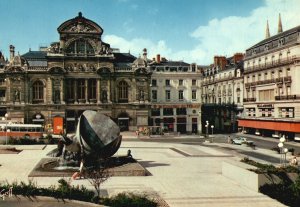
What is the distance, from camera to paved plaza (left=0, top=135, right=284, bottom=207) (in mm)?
25203

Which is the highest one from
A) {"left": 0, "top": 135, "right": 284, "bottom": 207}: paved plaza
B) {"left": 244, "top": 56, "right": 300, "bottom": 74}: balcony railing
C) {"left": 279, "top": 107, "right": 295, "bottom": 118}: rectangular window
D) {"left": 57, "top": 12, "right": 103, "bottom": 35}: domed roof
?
{"left": 57, "top": 12, "right": 103, "bottom": 35}: domed roof

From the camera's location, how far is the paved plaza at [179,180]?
25203mm

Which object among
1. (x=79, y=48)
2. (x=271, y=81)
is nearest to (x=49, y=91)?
(x=79, y=48)

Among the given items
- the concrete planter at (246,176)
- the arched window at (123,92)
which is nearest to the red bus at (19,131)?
→ the arched window at (123,92)

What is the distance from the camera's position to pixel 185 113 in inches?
3356

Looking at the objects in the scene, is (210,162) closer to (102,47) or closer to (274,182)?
(274,182)

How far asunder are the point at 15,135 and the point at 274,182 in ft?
146

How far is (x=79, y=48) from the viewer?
3066 inches

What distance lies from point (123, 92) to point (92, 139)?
157ft

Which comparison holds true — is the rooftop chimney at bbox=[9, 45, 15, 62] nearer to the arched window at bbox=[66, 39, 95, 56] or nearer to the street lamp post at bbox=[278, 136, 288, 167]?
the arched window at bbox=[66, 39, 95, 56]

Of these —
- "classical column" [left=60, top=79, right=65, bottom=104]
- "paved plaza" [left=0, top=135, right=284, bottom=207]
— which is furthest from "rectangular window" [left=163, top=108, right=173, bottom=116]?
"paved plaza" [left=0, top=135, right=284, bottom=207]

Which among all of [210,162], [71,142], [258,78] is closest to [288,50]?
[258,78]

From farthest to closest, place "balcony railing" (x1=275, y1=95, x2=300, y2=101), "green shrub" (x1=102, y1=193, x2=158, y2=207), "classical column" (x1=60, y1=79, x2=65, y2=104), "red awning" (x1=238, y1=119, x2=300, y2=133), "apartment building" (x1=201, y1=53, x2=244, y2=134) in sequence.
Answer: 1. "apartment building" (x1=201, y1=53, x2=244, y2=134)
2. "classical column" (x1=60, y1=79, x2=65, y2=104)
3. "red awning" (x1=238, y1=119, x2=300, y2=133)
4. "balcony railing" (x1=275, y1=95, x2=300, y2=101)
5. "green shrub" (x1=102, y1=193, x2=158, y2=207)

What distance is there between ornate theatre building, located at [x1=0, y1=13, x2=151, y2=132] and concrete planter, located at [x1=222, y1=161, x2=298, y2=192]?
48.4 metres
